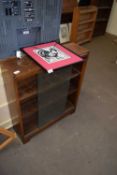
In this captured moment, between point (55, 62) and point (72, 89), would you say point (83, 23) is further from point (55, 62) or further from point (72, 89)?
point (55, 62)

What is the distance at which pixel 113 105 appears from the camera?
1.91 metres

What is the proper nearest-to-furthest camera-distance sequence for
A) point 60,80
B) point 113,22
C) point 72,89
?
point 60,80 < point 72,89 < point 113,22

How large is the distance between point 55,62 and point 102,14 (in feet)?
10.7

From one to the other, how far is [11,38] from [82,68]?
68cm

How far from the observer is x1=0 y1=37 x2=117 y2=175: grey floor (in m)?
1.26

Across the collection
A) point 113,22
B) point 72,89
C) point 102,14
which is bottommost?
point 72,89

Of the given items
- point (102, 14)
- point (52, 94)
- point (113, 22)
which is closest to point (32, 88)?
point (52, 94)

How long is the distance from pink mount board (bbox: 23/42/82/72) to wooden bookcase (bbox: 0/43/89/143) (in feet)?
0.14

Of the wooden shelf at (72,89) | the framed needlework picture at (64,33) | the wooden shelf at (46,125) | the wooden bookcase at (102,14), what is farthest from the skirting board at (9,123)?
the wooden bookcase at (102,14)

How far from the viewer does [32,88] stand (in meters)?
1.22

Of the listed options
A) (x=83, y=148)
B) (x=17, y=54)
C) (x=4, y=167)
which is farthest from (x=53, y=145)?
(x=17, y=54)

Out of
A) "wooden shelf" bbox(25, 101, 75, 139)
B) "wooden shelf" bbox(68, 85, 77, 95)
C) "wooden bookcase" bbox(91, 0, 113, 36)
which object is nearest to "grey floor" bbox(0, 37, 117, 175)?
"wooden shelf" bbox(25, 101, 75, 139)

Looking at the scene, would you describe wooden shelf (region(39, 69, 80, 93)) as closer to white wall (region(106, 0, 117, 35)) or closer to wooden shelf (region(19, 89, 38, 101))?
wooden shelf (region(19, 89, 38, 101))

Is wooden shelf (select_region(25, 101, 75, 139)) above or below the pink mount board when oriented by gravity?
below
